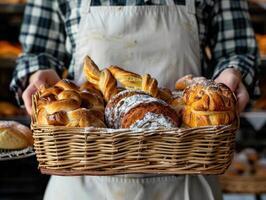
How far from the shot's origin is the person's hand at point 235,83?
158 centimetres

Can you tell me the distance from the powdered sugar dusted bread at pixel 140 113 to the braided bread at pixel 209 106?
38mm

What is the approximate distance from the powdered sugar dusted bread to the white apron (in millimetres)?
416

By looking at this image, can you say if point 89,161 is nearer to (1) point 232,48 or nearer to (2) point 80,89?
(2) point 80,89

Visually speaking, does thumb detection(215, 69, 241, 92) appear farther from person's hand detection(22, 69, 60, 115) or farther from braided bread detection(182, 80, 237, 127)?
person's hand detection(22, 69, 60, 115)

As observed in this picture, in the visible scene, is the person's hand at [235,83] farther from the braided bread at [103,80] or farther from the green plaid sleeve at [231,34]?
the braided bread at [103,80]

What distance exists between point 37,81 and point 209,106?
604mm

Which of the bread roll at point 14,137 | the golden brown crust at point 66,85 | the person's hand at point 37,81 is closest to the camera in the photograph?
the golden brown crust at point 66,85

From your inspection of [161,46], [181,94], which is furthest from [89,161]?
[161,46]

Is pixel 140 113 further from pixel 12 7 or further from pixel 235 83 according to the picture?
pixel 12 7

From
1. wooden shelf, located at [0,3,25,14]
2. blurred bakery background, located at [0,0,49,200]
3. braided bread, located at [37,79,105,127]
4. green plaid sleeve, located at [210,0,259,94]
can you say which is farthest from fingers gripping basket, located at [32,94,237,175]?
wooden shelf, located at [0,3,25,14]

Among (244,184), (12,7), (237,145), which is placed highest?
(12,7)

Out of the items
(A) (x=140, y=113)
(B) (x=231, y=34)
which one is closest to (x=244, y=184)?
(B) (x=231, y=34)

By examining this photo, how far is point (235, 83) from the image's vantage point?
160cm

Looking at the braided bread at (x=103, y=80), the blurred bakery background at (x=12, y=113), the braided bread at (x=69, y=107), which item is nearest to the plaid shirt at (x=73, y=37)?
the braided bread at (x=103, y=80)
